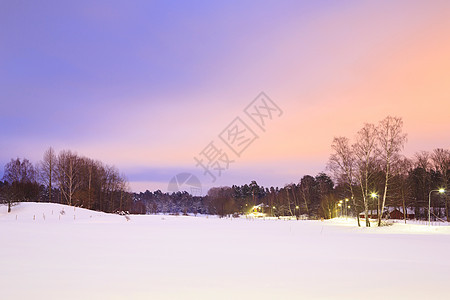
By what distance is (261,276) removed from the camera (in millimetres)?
10852

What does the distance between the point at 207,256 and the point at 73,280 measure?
6.05m

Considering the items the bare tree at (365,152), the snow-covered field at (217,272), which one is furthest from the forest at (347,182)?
the snow-covered field at (217,272)

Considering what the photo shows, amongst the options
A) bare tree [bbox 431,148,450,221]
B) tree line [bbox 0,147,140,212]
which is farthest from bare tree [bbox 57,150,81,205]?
bare tree [bbox 431,148,450,221]

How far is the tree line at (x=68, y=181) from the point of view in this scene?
71.5 meters

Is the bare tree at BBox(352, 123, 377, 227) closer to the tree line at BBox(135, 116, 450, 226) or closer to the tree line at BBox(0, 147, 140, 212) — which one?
the tree line at BBox(135, 116, 450, 226)

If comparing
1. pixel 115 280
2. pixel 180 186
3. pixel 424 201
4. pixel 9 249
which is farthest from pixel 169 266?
pixel 180 186

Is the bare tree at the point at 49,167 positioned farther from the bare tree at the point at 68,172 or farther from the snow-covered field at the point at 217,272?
the snow-covered field at the point at 217,272

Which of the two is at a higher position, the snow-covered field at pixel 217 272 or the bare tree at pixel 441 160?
the bare tree at pixel 441 160

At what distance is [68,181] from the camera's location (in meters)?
80.4

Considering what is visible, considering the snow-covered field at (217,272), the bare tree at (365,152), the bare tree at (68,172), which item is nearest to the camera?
the snow-covered field at (217,272)

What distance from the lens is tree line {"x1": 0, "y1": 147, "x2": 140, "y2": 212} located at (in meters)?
71.5

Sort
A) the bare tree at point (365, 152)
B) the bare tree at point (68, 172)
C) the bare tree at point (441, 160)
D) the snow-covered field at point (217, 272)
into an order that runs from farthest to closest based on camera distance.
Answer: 1. the bare tree at point (68, 172)
2. the bare tree at point (441, 160)
3. the bare tree at point (365, 152)
4. the snow-covered field at point (217, 272)

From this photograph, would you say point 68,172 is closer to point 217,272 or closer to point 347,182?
point 347,182

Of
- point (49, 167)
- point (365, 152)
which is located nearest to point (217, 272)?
point (365, 152)
